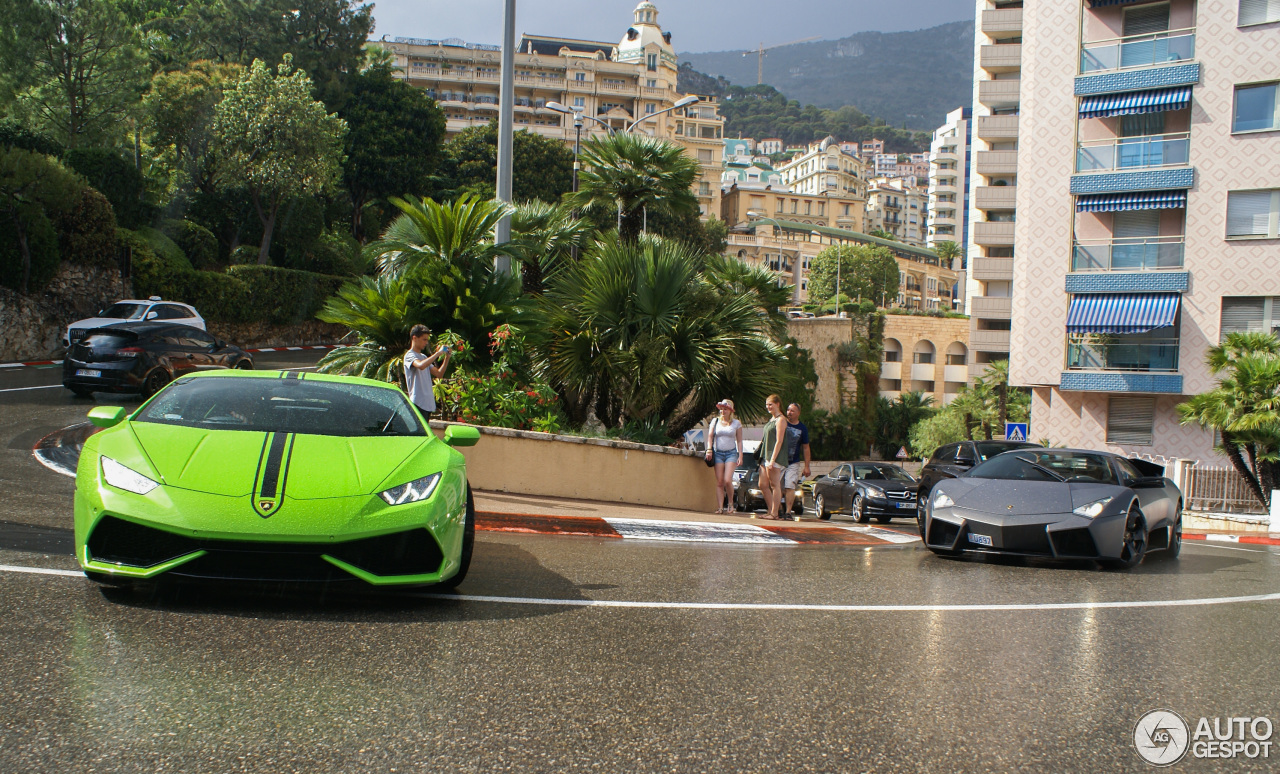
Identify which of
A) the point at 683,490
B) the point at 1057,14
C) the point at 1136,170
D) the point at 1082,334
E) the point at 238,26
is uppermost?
the point at 238,26

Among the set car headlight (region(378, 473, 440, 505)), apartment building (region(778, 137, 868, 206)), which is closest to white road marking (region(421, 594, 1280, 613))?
car headlight (region(378, 473, 440, 505))

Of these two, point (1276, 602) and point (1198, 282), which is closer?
point (1276, 602)

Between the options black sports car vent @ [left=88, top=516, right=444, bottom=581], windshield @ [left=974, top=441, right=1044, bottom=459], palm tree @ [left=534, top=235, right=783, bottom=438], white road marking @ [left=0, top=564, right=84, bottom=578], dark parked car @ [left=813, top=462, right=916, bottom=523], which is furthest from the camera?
dark parked car @ [left=813, top=462, right=916, bottom=523]

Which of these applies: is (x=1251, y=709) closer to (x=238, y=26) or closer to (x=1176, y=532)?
(x=1176, y=532)

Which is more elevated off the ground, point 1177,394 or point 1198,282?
point 1198,282

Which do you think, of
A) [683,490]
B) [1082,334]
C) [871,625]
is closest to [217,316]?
[683,490]

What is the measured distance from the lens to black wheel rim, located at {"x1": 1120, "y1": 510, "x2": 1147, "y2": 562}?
30.1 feet

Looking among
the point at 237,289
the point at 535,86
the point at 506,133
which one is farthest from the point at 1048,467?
the point at 535,86

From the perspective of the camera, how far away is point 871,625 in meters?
5.77

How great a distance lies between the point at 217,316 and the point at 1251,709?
37621mm

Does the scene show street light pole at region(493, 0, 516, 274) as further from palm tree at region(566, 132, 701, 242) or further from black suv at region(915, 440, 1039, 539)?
black suv at region(915, 440, 1039, 539)

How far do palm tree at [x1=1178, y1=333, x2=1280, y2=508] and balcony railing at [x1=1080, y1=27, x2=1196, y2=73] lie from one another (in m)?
12.6

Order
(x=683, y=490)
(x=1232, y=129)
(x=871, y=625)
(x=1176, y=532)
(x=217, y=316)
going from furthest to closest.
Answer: (x=217, y=316) → (x=1232, y=129) → (x=683, y=490) → (x=1176, y=532) → (x=871, y=625)

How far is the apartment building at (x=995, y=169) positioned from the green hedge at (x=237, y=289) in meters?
39.3
